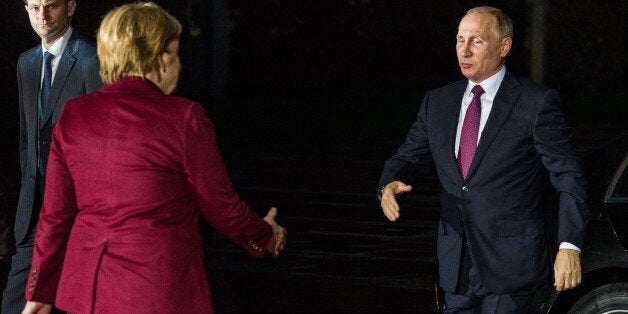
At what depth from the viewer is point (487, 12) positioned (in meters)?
5.62

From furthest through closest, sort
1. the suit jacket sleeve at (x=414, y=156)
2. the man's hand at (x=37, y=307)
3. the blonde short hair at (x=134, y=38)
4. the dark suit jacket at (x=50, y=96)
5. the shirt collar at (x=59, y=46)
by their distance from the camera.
Result: the shirt collar at (x=59, y=46) < the dark suit jacket at (x=50, y=96) < the suit jacket sleeve at (x=414, y=156) < the man's hand at (x=37, y=307) < the blonde short hair at (x=134, y=38)

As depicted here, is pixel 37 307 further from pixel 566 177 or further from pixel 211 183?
pixel 566 177

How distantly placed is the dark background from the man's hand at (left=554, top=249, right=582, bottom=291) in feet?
12.9

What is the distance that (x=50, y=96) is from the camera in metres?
6.12

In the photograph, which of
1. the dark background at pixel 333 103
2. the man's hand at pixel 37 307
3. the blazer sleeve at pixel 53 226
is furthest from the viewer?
the dark background at pixel 333 103

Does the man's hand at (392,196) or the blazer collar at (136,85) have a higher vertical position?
the blazer collar at (136,85)

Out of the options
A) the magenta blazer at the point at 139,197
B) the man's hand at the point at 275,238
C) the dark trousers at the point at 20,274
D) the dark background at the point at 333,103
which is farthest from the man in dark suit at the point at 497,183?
the dark background at the point at 333,103

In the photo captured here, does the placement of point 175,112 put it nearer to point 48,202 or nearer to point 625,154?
point 48,202

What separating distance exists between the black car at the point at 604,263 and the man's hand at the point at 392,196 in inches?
36.8

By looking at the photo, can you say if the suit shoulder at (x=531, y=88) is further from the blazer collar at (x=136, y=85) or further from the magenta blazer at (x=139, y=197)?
the blazer collar at (x=136, y=85)

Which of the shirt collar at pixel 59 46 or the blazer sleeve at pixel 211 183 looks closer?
the blazer sleeve at pixel 211 183

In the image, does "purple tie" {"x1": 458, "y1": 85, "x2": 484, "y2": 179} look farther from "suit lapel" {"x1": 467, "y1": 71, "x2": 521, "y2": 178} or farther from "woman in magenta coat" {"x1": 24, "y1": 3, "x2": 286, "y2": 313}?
"woman in magenta coat" {"x1": 24, "y1": 3, "x2": 286, "y2": 313}

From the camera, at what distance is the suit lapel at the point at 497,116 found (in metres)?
5.46

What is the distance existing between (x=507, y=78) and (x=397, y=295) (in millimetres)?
4316
